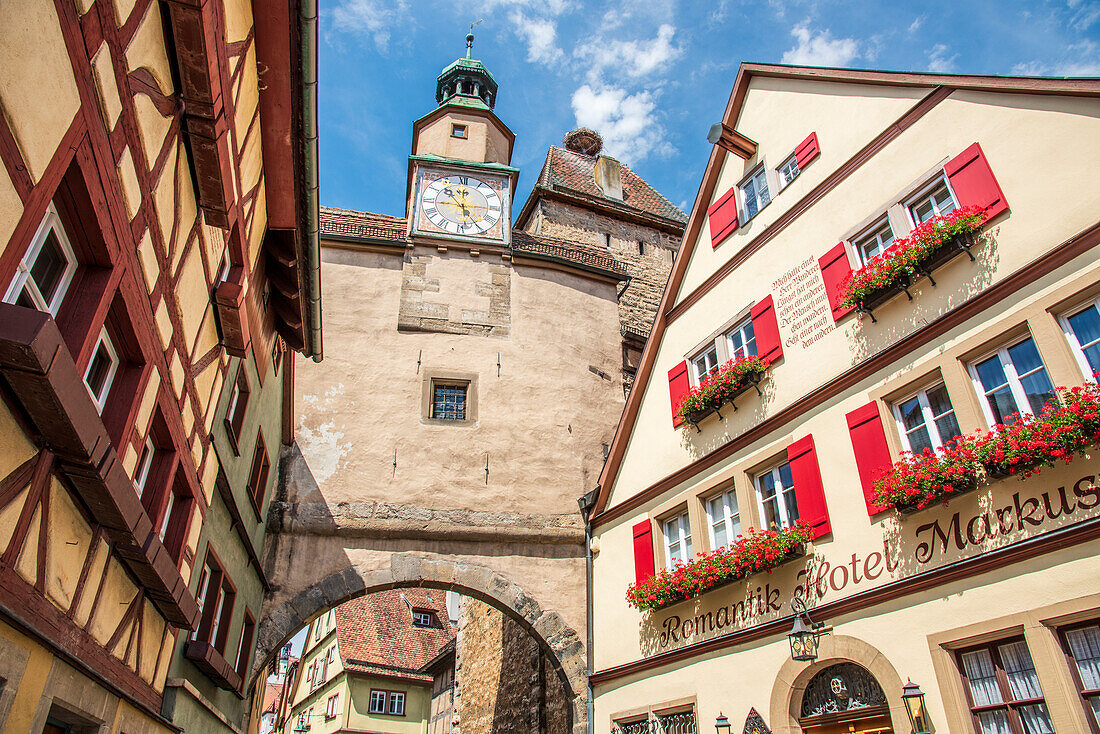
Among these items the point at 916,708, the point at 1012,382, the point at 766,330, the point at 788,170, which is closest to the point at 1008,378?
the point at 1012,382

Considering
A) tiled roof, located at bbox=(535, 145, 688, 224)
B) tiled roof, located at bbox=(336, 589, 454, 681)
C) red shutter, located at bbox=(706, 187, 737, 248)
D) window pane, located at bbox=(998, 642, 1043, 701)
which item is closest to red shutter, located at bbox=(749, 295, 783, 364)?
red shutter, located at bbox=(706, 187, 737, 248)

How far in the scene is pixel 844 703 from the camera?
6.12 metres

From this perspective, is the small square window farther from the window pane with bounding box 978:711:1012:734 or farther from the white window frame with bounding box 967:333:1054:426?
the window pane with bounding box 978:711:1012:734

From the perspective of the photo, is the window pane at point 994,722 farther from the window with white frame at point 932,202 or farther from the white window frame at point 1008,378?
the window with white frame at point 932,202

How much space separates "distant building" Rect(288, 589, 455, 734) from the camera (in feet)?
79.4

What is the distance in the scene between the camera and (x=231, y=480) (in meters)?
7.06

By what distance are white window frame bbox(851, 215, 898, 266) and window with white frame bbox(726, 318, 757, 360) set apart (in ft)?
4.79

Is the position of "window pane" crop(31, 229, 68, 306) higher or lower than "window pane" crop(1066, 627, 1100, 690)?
higher

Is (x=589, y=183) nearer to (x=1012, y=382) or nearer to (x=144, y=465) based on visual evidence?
(x=1012, y=382)

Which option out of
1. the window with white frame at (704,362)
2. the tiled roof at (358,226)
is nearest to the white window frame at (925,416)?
the window with white frame at (704,362)

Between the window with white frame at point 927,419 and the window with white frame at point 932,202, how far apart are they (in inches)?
64.4

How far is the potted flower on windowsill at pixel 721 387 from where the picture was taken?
26.6 feet

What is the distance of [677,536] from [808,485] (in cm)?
225

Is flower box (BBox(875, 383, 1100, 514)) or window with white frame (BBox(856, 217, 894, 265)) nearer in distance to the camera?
flower box (BBox(875, 383, 1100, 514))
